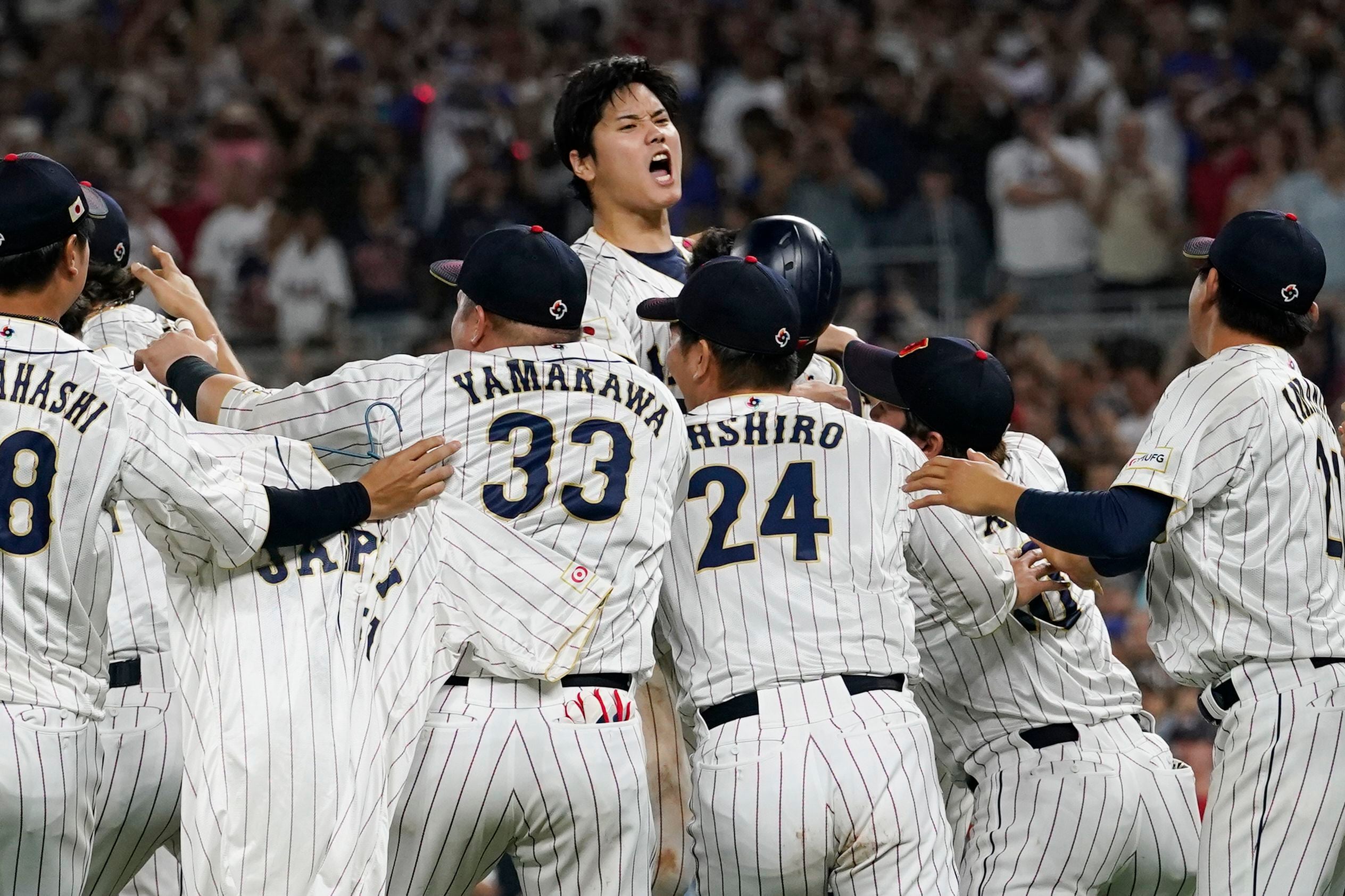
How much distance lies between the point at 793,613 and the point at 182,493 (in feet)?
5.19

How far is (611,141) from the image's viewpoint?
19.6 ft

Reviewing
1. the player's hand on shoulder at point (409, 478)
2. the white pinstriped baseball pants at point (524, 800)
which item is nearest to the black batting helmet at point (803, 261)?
the player's hand on shoulder at point (409, 478)

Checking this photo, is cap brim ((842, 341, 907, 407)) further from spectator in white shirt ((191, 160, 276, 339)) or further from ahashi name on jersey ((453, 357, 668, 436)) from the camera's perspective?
spectator in white shirt ((191, 160, 276, 339))

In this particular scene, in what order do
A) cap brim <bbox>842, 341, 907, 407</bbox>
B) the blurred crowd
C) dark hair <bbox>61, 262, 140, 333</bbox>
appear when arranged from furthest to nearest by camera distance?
1. the blurred crowd
2. dark hair <bbox>61, 262, 140, 333</bbox>
3. cap brim <bbox>842, 341, 907, 407</bbox>

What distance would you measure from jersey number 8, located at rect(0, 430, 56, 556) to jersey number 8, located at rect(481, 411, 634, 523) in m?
1.08

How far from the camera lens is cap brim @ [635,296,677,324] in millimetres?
5023

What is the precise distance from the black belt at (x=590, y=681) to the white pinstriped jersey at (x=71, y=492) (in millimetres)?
634

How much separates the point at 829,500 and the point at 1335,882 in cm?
174

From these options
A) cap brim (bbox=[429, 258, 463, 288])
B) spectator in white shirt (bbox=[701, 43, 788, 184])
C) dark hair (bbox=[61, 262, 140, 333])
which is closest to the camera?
cap brim (bbox=[429, 258, 463, 288])

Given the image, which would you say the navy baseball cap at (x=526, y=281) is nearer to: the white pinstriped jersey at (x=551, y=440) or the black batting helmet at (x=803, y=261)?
the white pinstriped jersey at (x=551, y=440)

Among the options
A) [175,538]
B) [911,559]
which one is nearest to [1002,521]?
[911,559]

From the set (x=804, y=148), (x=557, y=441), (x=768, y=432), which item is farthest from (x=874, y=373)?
(x=804, y=148)

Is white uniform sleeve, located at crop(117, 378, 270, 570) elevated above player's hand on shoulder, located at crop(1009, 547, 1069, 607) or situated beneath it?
elevated above

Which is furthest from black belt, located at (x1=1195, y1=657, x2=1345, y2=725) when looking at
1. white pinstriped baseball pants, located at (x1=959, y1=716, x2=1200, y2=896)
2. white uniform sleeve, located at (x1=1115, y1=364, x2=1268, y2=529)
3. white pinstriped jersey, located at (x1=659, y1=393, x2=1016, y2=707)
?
white pinstriped jersey, located at (x1=659, y1=393, x2=1016, y2=707)
